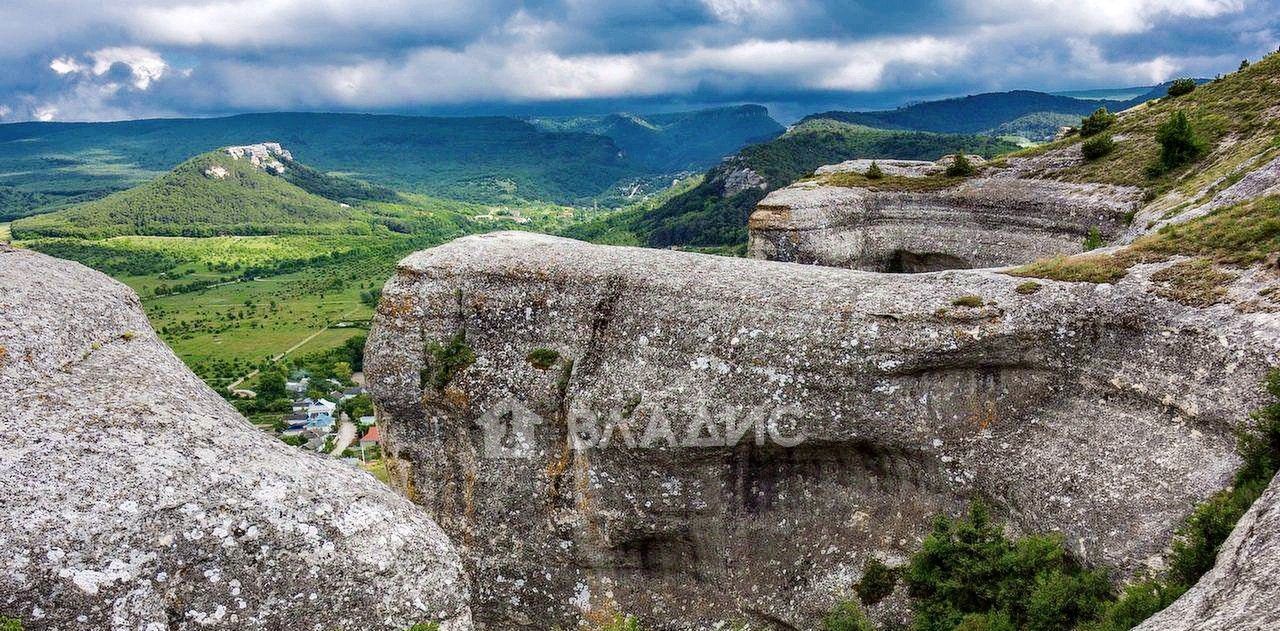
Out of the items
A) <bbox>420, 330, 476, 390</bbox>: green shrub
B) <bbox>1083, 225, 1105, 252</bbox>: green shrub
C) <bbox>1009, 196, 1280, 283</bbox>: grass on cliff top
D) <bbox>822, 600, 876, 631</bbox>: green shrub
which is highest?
<bbox>1009, 196, 1280, 283</bbox>: grass on cliff top

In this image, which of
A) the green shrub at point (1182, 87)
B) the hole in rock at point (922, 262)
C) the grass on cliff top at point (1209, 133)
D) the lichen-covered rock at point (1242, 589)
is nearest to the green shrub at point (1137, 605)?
the lichen-covered rock at point (1242, 589)

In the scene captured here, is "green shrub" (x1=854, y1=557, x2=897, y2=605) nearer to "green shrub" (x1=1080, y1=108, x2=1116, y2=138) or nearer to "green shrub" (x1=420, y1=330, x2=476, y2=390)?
"green shrub" (x1=420, y1=330, x2=476, y2=390)

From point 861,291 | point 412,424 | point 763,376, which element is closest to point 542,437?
point 412,424

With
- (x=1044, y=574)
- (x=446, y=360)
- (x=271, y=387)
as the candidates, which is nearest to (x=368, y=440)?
(x=271, y=387)

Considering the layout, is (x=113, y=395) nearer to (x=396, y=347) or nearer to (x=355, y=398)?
(x=396, y=347)

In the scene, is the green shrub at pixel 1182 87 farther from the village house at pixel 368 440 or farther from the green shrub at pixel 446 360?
the village house at pixel 368 440

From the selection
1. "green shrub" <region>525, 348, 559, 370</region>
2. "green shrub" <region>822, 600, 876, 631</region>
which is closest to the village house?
"green shrub" <region>525, 348, 559, 370</region>
